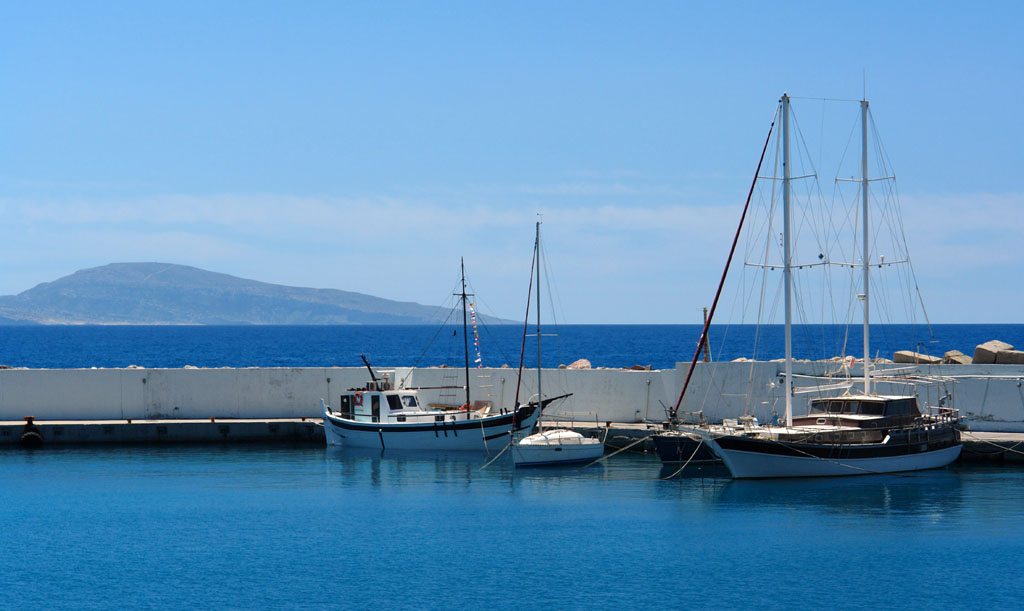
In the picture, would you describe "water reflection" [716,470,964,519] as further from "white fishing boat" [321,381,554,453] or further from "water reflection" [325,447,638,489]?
"white fishing boat" [321,381,554,453]

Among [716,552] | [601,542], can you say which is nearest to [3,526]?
[601,542]

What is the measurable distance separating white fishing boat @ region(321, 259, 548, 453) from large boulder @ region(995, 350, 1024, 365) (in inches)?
677

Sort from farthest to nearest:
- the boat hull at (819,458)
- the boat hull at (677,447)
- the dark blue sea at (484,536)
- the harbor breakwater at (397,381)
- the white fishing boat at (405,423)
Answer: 1. the white fishing boat at (405,423)
2. the harbor breakwater at (397,381)
3. the boat hull at (677,447)
4. the boat hull at (819,458)
5. the dark blue sea at (484,536)

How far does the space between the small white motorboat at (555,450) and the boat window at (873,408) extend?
337 inches

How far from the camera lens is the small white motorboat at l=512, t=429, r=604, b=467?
37.4 m

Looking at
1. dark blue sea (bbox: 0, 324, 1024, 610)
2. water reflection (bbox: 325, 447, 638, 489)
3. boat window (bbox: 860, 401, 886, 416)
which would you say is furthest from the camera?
water reflection (bbox: 325, 447, 638, 489)

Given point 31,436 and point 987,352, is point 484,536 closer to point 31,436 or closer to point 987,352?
point 31,436

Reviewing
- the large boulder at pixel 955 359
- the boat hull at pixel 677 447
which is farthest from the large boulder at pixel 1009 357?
the boat hull at pixel 677 447

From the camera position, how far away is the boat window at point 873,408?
1391 inches

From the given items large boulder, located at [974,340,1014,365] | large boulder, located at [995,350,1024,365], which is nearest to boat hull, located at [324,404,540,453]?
large boulder, located at [974,340,1014,365]

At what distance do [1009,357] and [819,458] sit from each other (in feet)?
34.0

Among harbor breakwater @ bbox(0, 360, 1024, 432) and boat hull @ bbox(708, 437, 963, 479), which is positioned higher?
harbor breakwater @ bbox(0, 360, 1024, 432)

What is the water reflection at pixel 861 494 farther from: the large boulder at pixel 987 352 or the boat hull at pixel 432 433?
the boat hull at pixel 432 433

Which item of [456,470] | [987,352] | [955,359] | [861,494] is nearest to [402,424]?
[456,470]
